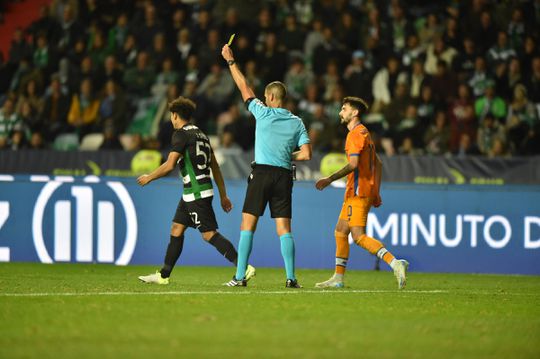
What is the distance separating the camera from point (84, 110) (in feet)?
78.4

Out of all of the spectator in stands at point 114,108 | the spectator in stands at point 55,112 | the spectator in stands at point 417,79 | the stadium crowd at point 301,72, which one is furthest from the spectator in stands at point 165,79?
the spectator in stands at point 417,79

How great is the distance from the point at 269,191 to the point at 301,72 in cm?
1129

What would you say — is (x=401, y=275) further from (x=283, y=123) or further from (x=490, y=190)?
(x=490, y=190)

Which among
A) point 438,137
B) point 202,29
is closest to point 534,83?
point 438,137

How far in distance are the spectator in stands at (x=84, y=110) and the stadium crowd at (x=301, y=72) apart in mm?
28

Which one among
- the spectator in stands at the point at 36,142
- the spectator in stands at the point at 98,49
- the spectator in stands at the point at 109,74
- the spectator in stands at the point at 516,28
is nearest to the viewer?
the spectator in stands at the point at 36,142

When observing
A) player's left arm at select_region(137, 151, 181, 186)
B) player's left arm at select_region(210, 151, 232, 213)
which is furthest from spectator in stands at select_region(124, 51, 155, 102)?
player's left arm at select_region(137, 151, 181, 186)

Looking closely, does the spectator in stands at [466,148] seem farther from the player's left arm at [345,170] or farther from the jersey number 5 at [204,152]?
the jersey number 5 at [204,152]

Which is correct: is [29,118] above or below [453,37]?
below

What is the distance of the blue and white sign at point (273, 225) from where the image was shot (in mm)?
16438

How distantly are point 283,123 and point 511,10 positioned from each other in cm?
1273

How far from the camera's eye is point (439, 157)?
20.1 metres

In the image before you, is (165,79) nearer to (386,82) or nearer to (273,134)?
(386,82)

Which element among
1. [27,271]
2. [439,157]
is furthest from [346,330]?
[439,157]
